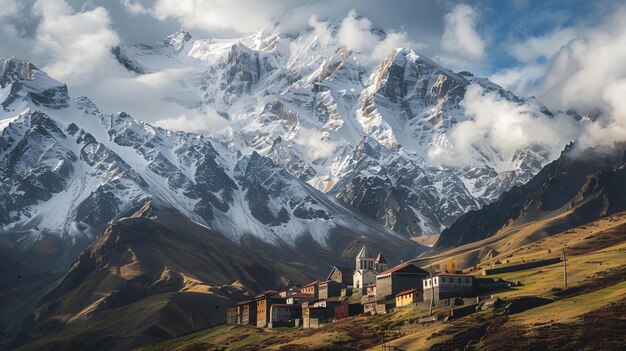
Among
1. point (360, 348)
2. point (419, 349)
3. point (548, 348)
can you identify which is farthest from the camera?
point (360, 348)

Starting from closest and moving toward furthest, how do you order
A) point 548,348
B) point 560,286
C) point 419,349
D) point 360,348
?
point 548,348
point 419,349
point 360,348
point 560,286

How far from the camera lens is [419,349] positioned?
535 ft

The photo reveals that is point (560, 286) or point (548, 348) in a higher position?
point (560, 286)

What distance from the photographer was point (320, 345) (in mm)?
186000

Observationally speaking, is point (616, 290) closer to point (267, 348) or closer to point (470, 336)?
point (470, 336)

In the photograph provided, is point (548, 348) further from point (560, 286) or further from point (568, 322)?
point (560, 286)

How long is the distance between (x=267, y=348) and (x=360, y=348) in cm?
2822

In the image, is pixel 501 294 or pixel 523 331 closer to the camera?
pixel 523 331

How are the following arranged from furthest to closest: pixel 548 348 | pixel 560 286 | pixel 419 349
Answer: pixel 560 286 → pixel 419 349 → pixel 548 348

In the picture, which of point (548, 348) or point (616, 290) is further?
point (616, 290)

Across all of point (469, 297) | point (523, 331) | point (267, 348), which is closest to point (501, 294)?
point (469, 297)

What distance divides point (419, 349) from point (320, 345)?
2836cm

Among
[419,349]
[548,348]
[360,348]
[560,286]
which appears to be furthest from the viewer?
[560,286]

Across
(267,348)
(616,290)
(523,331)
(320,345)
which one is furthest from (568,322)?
(267,348)
